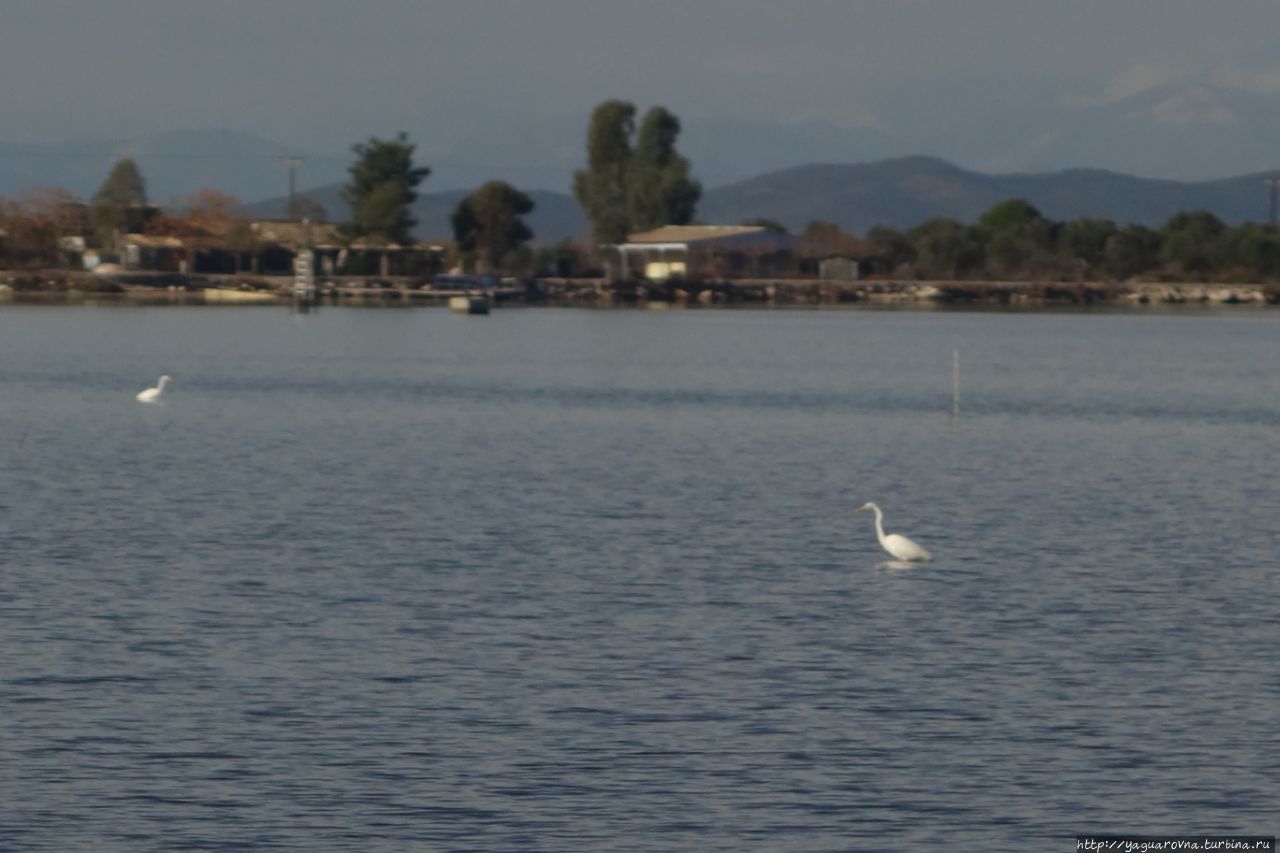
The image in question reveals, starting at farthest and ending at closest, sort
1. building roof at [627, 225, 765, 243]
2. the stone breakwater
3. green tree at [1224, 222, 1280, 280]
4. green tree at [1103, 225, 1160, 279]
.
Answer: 1. green tree at [1103, 225, 1160, 279]
2. building roof at [627, 225, 765, 243]
3. green tree at [1224, 222, 1280, 280]
4. the stone breakwater

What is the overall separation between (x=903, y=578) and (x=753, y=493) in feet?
38.2

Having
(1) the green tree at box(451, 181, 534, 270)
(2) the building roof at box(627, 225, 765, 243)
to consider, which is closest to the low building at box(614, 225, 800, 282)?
(2) the building roof at box(627, 225, 765, 243)

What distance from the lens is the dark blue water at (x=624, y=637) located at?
17.4 metres

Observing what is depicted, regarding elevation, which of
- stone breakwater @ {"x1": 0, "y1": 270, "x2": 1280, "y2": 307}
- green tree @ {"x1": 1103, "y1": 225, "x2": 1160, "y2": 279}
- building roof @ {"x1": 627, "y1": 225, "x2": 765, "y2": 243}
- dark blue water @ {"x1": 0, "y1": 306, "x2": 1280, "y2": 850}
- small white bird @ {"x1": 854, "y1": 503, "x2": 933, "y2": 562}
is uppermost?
building roof @ {"x1": 627, "y1": 225, "x2": 765, "y2": 243}

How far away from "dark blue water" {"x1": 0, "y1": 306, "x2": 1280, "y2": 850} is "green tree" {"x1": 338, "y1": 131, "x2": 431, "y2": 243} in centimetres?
13258

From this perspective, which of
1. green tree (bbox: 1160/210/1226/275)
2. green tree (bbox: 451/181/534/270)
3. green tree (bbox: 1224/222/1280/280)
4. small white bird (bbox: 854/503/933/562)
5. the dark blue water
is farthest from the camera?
green tree (bbox: 451/181/534/270)

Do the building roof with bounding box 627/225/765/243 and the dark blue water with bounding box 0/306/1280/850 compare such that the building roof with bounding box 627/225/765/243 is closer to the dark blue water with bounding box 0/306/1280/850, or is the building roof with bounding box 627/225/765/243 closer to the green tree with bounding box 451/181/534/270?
the green tree with bounding box 451/181/534/270

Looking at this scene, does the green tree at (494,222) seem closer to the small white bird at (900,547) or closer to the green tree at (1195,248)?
the green tree at (1195,248)

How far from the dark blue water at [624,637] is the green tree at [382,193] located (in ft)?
435

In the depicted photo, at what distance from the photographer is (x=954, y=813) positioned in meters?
17.3

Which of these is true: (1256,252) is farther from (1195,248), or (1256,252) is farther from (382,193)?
(382,193)

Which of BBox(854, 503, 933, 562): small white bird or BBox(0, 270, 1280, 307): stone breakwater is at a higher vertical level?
BBox(0, 270, 1280, 307): stone breakwater

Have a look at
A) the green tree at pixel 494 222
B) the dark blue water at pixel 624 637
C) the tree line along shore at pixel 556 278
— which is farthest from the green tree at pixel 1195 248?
the dark blue water at pixel 624 637

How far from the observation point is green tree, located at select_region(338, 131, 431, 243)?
18862 cm
